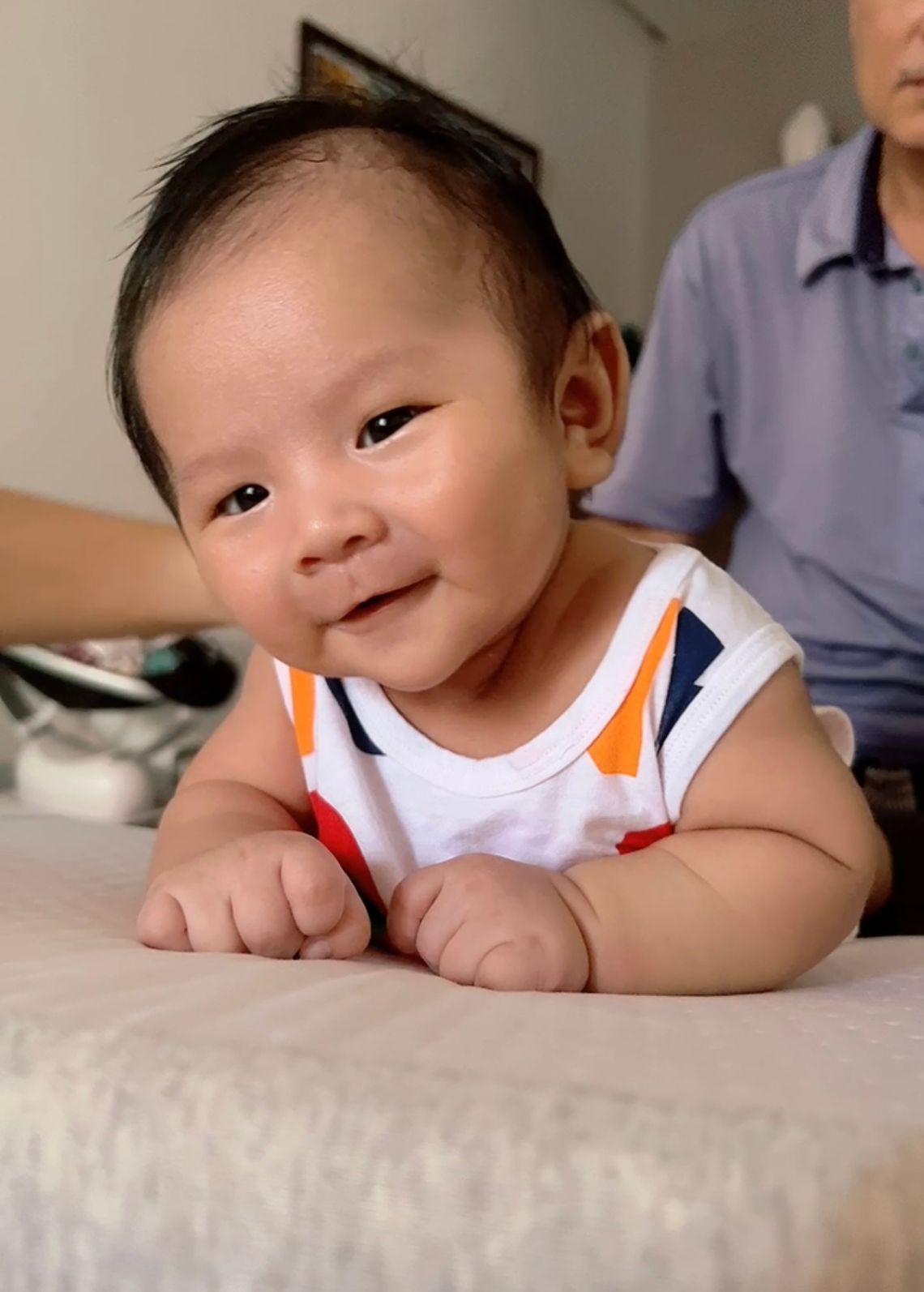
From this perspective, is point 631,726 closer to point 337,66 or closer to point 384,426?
point 384,426

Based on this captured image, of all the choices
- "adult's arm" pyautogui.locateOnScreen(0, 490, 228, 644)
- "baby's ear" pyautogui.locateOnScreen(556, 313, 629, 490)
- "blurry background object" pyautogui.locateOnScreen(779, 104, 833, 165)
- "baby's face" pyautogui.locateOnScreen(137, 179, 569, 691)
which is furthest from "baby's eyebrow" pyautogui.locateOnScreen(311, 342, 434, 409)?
"blurry background object" pyautogui.locateOnScreen(779, 104, 833, 165)

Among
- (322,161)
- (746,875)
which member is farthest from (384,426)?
(746,875)

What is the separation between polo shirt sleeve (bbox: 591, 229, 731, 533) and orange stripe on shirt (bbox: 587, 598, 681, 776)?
2.16 feet

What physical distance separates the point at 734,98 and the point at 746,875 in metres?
2.25

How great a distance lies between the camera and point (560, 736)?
580mm

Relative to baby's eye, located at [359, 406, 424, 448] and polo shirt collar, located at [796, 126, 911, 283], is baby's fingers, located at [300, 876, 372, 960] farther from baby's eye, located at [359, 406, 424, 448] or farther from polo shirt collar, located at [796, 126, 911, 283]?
polo shirt collar, located at [796, 126, 911, 283]

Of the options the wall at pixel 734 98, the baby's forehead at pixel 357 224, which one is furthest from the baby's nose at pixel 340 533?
the wall at pixel 734 98

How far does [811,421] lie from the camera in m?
1.12

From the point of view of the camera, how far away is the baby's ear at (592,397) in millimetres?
568

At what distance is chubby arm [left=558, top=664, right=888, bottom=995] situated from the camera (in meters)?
0.46

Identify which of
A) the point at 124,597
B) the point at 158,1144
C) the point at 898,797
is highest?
the point at 158,1144

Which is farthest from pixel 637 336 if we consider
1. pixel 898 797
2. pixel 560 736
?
pixel 560 736

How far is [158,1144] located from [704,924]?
274mm

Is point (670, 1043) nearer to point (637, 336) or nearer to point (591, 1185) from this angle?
point (591, 1185)
